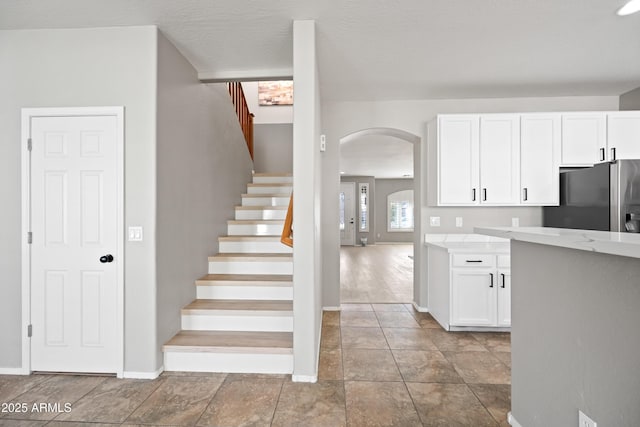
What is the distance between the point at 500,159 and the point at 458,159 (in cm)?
46

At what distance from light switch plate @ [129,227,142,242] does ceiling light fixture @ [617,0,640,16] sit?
3.85 m

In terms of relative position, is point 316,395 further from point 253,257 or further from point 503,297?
point 503,297

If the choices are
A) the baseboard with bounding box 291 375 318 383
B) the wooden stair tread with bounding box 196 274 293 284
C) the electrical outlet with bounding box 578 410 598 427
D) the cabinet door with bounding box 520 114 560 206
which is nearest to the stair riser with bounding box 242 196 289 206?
Answer: the wooden stair tread with bounding box 196 274 293 284

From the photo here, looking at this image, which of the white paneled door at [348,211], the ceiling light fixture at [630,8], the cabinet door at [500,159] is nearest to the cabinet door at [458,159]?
the cabinet door at [500,159]

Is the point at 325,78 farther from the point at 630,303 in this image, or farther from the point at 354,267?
the point at 354,267

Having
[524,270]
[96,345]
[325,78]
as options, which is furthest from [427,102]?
[96,345]

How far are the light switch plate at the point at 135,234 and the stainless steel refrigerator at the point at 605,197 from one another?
403 centimetres

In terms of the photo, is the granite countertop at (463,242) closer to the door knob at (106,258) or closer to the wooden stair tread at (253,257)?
the wooden stair tread at (253,257)

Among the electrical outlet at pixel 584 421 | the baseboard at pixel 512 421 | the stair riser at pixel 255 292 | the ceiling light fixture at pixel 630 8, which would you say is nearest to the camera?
the electrical outlet at pixel 584 421

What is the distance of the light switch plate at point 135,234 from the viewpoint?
92.3 inches

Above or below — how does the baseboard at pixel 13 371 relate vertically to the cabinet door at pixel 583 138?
below

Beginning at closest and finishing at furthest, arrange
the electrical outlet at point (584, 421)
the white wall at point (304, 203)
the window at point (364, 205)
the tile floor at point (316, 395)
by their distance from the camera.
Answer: the electrical outlet at point (584, 421) < the tile floor at point (316, 395) < the white wall at point (304, 203) < the window at point (364, 205)

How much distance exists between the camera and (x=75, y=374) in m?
2.37

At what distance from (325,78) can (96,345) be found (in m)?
3.22
